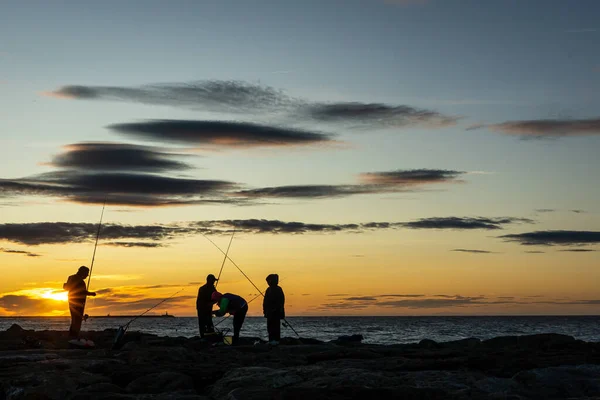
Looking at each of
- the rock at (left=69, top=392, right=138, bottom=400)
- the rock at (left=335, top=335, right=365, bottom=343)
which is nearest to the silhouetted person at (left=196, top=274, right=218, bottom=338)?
the rock at (left=335, top=335, right=365, bottom=343)

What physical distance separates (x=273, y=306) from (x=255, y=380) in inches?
342

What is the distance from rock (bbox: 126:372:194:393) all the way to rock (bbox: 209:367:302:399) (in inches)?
15.7

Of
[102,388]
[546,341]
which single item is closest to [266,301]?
[546,341]

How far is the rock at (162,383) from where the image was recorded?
9.07m

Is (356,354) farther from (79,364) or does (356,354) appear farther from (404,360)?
(79,364)

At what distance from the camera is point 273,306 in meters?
17.3

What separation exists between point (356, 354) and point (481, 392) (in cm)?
403

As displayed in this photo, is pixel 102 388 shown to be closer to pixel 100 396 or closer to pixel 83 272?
pixel 100 396

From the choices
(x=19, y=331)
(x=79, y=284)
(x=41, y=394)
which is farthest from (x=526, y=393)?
(x=19, y=331)

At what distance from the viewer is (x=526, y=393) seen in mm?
7863

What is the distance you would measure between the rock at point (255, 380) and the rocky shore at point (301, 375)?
0.01m

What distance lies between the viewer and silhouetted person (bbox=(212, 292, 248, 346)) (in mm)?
16578

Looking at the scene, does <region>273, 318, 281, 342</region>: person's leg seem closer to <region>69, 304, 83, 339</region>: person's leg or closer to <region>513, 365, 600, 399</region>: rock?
<region>69, 304, 83, 339</region>: person's leg

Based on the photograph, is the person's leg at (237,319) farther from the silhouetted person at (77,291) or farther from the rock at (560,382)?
the rock at (560,382)
